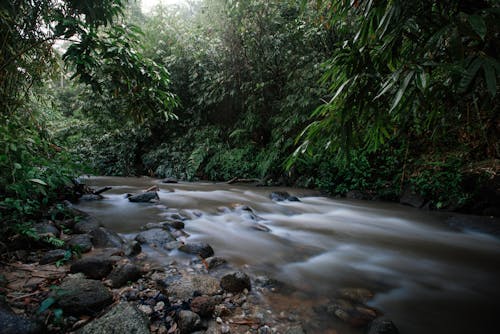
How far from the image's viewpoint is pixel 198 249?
104 inches

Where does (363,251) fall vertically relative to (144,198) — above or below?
below

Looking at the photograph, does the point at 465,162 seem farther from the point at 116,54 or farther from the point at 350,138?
the point at 116,54

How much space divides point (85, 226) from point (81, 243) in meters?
0.52

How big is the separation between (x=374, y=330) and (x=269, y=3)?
8.55 m

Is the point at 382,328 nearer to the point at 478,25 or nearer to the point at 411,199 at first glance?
the point at 478,25

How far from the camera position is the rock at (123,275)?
75.2 inches

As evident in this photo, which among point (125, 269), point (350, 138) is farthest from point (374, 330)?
point (125, 269)

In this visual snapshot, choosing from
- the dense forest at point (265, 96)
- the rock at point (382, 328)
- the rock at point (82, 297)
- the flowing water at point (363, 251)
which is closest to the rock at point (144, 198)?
the flowing water at point (363, 251)

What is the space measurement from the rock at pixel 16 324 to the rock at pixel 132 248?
1159mm

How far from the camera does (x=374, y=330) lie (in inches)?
61.8

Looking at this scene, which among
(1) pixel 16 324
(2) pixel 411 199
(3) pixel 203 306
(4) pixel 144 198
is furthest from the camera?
(2) pixel 411 199

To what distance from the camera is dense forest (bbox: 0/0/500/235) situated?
1.39 metres

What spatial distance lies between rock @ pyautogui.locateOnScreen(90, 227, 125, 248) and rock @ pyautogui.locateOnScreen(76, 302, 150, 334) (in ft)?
4.24

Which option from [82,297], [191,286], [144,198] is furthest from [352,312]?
[144,198]
